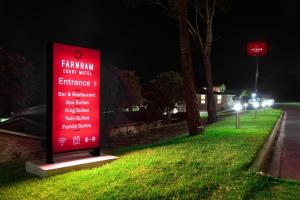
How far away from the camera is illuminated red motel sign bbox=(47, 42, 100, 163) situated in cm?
881

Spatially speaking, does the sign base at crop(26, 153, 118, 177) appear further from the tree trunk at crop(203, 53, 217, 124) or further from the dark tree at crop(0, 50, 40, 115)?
the dark tree at crop(0, 50, 40, 115)

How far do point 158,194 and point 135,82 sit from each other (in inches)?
1288

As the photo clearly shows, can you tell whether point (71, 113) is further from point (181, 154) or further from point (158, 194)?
point (158, 194)

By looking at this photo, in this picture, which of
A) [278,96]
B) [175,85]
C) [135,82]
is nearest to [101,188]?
[135,82]

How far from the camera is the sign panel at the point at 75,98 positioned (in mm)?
8883

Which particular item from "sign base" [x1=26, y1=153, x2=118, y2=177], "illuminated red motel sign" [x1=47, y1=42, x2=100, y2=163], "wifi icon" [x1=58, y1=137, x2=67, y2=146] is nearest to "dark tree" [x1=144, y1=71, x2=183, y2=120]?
"illuminated red motel sign" [x1=47, y1=42, x2=100, y2=163]

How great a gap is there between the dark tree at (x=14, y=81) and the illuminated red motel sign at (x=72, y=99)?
21.5 meters

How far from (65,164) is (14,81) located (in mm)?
23263

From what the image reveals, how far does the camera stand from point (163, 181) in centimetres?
673

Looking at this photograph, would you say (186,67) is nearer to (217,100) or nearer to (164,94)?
(164,94)

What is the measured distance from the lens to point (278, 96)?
5084 inches

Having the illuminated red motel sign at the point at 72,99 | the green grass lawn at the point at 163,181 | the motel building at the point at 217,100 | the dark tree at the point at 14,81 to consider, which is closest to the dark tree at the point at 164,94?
the motel building at the point at 217,100

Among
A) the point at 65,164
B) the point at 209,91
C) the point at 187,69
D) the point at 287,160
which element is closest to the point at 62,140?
the point at 65,164

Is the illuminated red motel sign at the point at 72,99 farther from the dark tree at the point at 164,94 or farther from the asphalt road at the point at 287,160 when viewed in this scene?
the dark tree at the point at 164,94
